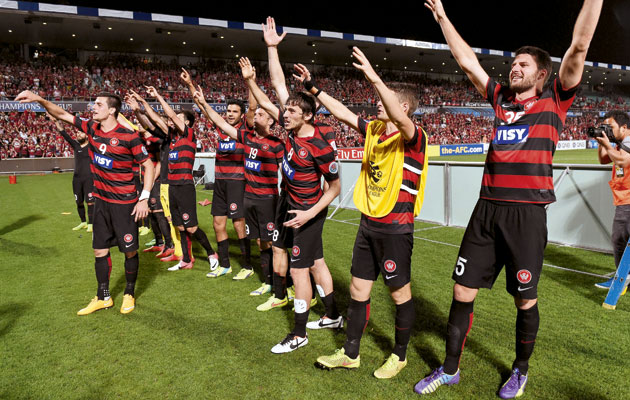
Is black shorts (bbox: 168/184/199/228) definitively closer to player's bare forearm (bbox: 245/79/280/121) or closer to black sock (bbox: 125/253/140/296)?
black sock (bbox: 125/253/140/296)

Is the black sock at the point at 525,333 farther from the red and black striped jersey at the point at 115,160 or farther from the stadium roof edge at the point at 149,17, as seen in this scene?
the stadium roof edge at the point at 149,17

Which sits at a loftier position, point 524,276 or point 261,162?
point 261,162

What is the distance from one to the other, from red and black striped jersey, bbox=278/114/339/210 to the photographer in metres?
3.02

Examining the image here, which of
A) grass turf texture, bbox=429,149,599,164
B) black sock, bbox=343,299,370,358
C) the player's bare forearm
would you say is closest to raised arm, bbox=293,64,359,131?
the player's bare forearm

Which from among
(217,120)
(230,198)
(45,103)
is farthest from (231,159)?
(45,103)

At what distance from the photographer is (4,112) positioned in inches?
1109

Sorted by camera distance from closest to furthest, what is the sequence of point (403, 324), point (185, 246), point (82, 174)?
point (403, 324), point (185, 246), point (82, 174)

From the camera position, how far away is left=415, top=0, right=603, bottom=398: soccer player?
2637 mm

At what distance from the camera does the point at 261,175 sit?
16.6ft

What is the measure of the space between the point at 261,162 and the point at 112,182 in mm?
1712

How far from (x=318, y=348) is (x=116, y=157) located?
3.04m

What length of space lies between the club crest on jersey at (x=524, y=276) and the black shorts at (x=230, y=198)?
4093mm

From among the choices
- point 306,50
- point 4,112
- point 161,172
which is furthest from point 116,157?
point 306,50

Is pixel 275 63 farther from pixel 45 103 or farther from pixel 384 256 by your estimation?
pixel 45 103
